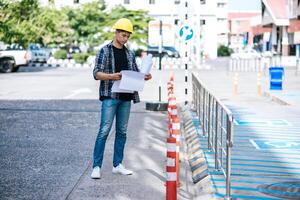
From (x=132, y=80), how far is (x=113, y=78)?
Result: 235mm

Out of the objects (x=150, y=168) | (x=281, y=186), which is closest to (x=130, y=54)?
(x=150, y=168)

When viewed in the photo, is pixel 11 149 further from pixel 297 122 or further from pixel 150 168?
pixel 297 122

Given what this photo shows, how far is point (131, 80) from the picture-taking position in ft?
23.6

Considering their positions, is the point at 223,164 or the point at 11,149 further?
the point at 11,149

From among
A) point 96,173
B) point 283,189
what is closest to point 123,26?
point 96,173

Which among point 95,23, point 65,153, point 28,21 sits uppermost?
point 95,23

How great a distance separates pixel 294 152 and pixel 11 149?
4.71 metres

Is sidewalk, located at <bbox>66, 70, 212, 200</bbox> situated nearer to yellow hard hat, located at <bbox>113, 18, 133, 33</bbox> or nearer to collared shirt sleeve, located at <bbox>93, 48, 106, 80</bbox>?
collared shirt sleeve, located at <bbox>93, 48, 106, 80</bbox>

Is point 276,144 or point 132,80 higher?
point 132,80

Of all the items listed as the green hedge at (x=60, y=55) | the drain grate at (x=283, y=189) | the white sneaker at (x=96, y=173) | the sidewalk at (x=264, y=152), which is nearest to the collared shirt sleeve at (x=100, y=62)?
the white sneaker at (x=96, y=173)

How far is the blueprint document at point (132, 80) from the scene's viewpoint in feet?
23.4

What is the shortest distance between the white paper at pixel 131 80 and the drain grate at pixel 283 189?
1.93 m

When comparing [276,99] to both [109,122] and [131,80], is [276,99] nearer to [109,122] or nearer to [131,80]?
[109,122]

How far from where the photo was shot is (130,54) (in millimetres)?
7531
